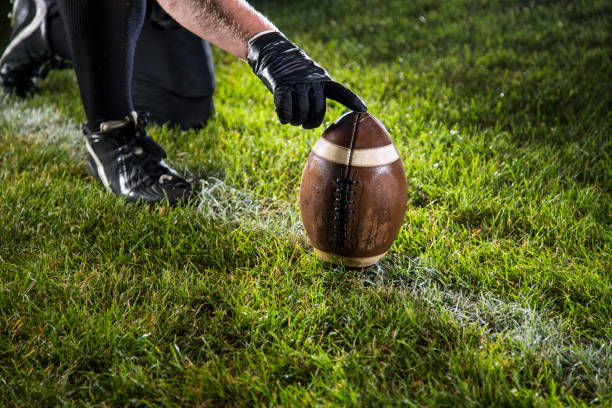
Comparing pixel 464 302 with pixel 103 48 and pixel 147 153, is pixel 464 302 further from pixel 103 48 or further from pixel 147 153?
pixel 103 48

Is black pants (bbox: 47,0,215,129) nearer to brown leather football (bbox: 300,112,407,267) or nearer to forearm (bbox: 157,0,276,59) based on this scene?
forearm (bbox: 157,0,276,59)

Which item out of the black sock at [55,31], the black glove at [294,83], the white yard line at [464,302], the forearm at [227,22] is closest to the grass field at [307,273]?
the white yard line at [464,302]

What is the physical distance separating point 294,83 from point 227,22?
1.31 ft

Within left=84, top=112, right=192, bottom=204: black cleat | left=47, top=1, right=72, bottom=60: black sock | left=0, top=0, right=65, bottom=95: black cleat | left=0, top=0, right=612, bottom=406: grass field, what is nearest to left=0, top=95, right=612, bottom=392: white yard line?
left=0, top=0, right=612, bottom=406: grass field

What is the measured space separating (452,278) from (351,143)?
0.64m

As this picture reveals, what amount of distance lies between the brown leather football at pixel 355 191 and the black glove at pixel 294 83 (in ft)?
0.29

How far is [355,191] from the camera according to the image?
1.83 meters

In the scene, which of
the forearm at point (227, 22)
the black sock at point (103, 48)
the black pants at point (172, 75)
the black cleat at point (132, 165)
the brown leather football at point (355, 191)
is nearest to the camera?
the brown leather football at point (355, 191)


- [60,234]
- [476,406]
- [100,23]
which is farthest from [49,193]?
[476,406]

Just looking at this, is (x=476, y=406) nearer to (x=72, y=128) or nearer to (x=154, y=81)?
(x=154, y=81)

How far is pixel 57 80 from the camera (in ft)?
13.8

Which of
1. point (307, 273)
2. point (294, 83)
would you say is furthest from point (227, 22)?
point (307, 273)

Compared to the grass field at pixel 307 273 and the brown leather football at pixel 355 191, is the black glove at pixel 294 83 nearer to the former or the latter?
the brown leather football at pixel 355 191

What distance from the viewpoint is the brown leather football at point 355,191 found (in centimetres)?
184
